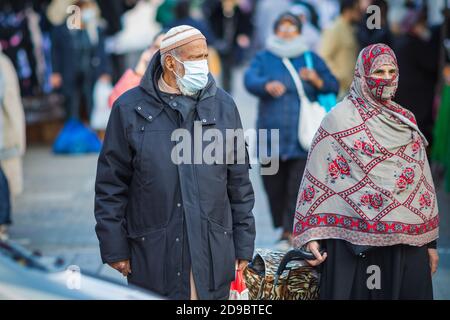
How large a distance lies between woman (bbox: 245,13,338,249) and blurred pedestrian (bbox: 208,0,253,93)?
10.1 meters

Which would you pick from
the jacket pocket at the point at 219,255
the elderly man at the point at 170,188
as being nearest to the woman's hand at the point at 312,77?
the elderly man at the point at 170,188

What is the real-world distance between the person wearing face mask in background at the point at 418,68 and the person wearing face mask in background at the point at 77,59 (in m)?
4.68

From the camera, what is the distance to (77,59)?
14797mm

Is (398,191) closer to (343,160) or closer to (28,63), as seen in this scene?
(343,160)

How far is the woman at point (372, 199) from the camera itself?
5238mm

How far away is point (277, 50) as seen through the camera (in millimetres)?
8086

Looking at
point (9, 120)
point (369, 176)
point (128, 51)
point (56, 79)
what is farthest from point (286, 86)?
point (128, 51)

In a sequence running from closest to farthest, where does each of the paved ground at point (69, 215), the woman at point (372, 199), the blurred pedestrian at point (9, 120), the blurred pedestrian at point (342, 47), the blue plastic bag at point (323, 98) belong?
the woman at point (372, 199) → the blue plastic bag at point (323, 98) → the paved ground at point (69, 215) → the blurred pedestrian at point (9, 120) → the blurred pedestrian at point (342, 47)

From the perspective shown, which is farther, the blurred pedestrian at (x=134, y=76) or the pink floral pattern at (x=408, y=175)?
the blurred pedestrian at (x=134, y=76)

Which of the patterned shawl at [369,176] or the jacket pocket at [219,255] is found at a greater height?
the patterned shawl at [369,176]

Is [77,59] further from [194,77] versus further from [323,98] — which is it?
[194,77]

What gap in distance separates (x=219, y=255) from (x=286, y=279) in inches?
25.0

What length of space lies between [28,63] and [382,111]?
33.0 feet

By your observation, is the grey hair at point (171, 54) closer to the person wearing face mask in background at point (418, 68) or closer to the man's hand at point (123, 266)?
the man's hand at point (123, 266)
